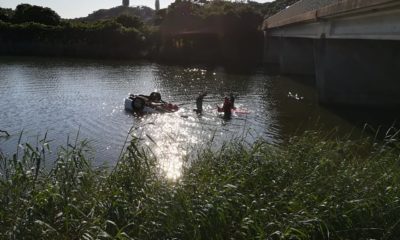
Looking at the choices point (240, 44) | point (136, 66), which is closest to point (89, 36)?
point (136, 66)

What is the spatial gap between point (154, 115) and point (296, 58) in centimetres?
2312

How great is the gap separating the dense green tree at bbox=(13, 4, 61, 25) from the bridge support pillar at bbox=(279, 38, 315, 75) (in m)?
36.4

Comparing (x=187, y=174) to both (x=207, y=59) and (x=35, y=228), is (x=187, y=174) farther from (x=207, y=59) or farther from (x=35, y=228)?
(x=207, y=59)

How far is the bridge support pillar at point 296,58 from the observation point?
3912cm

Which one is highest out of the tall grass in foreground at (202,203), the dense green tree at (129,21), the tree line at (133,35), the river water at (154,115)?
the dense green tree at (129,21)

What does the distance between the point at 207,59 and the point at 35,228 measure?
47.1 m

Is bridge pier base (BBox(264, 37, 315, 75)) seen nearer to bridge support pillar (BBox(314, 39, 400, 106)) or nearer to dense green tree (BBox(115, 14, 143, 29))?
bridge support pillar (BBox(314, 39, 400, 106))

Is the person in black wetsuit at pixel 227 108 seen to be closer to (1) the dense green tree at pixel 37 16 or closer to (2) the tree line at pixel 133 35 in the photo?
(2) the tree line at pixel 133 35

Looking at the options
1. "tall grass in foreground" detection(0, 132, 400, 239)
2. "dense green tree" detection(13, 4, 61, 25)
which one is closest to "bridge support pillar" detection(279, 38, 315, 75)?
"tall grass in foreground" detection(0, 132, 400, 239)

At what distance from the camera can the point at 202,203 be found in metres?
6.00

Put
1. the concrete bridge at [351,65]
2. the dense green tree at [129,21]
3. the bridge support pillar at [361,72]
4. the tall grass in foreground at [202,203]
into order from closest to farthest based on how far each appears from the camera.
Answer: the tall grass in foreground at [202,203] → the concrete bridge at [351,65] → the bridge support pillar at [361,72] → the dense green tree at [129,21]

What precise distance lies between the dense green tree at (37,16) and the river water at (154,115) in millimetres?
24902

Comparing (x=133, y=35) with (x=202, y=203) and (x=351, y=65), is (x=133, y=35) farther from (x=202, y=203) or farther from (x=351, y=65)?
(x=202, y=203)

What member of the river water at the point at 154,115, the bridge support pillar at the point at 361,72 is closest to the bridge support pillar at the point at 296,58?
the river water at the point at 154,115
